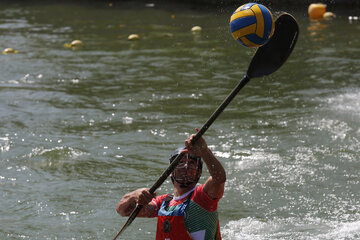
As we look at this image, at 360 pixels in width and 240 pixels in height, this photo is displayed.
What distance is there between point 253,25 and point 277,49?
1.09 ft

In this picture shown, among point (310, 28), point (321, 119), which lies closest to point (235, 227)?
point (321, 119)

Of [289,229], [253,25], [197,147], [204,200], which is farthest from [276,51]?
[289,229]

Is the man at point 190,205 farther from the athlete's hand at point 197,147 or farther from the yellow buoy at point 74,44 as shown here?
the yellow buoy at point 74,44

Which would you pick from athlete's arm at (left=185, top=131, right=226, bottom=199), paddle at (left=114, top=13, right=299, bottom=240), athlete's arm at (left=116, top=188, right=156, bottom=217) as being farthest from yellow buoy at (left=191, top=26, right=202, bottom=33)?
athlete's arm at (left=185, top=131, right=226, bottom=199)

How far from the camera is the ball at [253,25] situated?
A: 4906 millimetres

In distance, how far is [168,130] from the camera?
10227mm

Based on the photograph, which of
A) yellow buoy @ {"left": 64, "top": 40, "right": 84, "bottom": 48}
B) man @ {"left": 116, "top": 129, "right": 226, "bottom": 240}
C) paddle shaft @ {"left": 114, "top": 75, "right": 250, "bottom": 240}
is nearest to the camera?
paddle shaft @ {"left": 114, "top": 75, "right": 250, "bottom": 240}

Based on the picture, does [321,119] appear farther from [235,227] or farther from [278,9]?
[278,9]

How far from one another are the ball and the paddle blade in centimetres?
8

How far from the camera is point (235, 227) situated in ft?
23.5

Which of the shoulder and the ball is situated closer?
the shoulder

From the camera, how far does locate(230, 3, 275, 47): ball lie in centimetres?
491

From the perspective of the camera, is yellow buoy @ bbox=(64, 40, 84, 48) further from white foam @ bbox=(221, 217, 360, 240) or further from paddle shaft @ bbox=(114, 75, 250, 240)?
paddle shaft @ bbox=(114, 75, 250, 240)

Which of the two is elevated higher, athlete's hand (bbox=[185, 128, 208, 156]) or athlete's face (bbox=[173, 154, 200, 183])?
athlete's hand (bbox=[185, 128, 208, 156])
